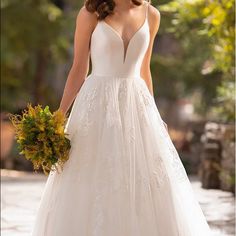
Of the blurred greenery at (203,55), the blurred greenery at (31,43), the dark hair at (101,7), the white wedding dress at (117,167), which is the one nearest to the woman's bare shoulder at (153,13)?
the white wedding dress at (117,167)

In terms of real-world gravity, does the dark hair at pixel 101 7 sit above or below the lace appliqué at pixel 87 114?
above

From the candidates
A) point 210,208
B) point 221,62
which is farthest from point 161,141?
point 221,62

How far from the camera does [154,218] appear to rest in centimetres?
363

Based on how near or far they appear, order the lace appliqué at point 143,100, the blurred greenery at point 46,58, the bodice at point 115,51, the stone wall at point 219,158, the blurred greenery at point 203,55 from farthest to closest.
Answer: the blurred greenery at point 46,58 < the stone wall at point 219,158 < the blurred greenery at point 203,55 < the lace appliqué at point 143,100 < the bodice at point 115,51

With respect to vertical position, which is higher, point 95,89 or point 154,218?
point 95,89

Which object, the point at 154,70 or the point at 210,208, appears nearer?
the point at 210,208

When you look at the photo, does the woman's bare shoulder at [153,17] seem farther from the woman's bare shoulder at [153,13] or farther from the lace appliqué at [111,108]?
the lace appliqué at [111,108]

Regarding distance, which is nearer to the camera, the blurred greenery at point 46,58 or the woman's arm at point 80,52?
the woman's arm at point 80,52

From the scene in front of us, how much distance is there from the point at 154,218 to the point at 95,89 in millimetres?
706

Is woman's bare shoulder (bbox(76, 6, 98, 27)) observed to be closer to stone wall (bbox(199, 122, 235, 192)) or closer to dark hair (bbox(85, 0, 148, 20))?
dark hair (bbox(85, 0, 148, 20))

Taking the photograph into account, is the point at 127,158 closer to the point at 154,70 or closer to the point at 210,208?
the point at 210,208
